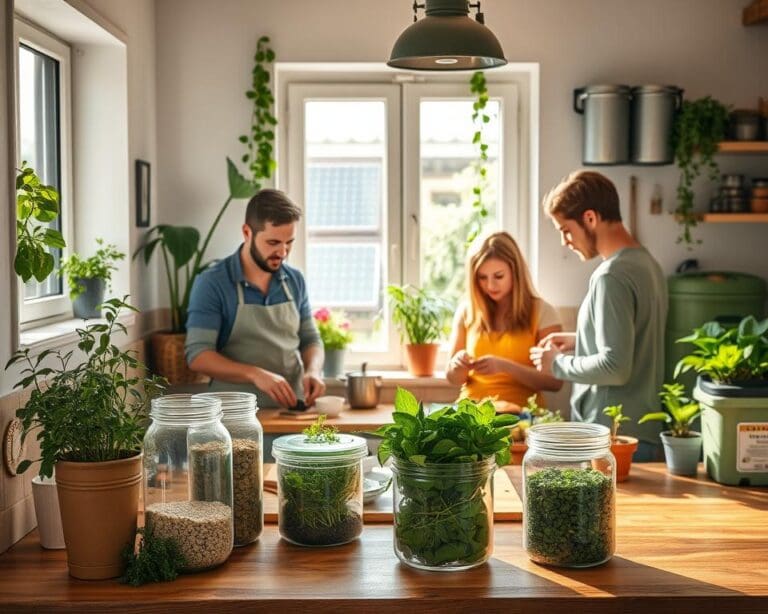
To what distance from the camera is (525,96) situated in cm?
472

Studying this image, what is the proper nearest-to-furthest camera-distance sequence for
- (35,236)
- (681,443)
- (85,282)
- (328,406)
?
(35,236) < (681,443) < (85,282) < (328,406)

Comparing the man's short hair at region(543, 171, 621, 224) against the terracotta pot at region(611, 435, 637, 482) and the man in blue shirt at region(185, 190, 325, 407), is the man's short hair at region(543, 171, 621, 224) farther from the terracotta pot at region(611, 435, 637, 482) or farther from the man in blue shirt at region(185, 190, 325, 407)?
the man in blue shirt at region(185, 190, 325, 407)

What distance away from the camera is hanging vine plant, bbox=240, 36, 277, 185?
14.5 ft

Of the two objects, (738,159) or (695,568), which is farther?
(738,159)

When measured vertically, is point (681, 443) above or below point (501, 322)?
below

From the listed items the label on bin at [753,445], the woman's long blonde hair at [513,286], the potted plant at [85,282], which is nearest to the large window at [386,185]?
the woman's long blonde hair at [513,286]

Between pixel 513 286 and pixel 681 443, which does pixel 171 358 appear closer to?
pixel 513 286

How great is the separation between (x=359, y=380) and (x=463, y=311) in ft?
1.71

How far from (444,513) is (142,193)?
2.60m

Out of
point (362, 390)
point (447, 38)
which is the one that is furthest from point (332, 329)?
point (447, 38)

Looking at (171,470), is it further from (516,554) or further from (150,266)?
(150,266)

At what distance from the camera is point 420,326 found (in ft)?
15.0

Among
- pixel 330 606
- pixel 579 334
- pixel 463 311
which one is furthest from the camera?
pixel 463 311

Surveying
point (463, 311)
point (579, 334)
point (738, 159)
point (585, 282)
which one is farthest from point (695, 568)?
point (738, 159)
